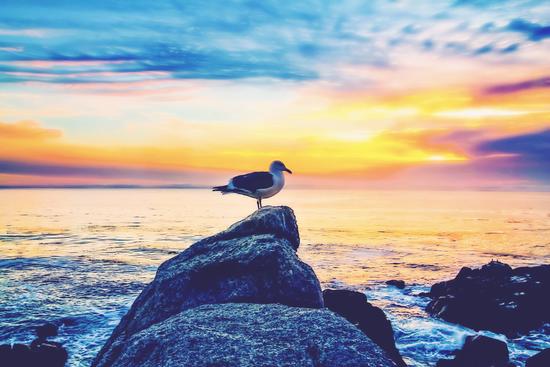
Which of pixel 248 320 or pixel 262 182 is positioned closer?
pixel 248 320

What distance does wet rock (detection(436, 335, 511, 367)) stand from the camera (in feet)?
39.3

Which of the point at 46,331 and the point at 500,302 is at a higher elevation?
the point at 500,302

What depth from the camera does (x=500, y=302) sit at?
1777cm

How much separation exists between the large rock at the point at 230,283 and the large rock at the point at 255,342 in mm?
1367

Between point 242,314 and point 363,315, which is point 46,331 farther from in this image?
point 242,314

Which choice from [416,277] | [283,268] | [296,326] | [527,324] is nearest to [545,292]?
[527,324]

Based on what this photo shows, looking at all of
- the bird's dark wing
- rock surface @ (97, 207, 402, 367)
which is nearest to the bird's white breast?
the bird's dark wing

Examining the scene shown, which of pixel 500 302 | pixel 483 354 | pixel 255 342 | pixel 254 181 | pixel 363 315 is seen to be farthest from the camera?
pixel 500 302

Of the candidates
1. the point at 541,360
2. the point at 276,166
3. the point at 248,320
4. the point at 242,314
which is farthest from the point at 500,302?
the point at 248,320

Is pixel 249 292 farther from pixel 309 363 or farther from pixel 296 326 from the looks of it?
pixel 309 363

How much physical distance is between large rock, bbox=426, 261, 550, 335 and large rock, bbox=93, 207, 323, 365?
38.8 ft

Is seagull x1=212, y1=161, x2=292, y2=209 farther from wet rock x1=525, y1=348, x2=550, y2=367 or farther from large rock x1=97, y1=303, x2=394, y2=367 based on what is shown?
large rock x1=97, y1=303, x2=394, y2=367

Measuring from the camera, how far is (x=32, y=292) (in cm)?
2130

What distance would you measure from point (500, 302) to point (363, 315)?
7.69 m
